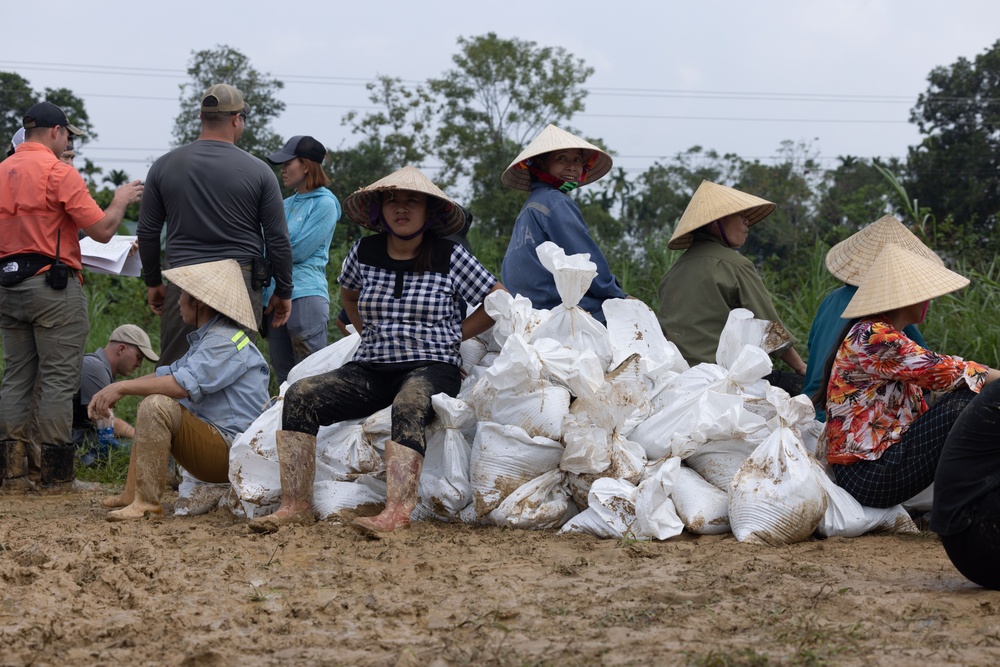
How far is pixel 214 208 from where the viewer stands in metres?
5.17

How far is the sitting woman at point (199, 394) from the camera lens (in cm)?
453

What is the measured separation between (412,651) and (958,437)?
1730 mm

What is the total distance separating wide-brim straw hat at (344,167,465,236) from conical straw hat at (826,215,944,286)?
176cm

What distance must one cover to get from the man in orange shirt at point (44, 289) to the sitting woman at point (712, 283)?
2778 millimetres

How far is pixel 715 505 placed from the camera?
164 inches

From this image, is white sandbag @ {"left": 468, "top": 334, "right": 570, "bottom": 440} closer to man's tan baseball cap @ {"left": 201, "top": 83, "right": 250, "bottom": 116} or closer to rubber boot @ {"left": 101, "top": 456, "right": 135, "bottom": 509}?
rubber boot @ {"left": 101, "top": 456, "right": 135, "bottom": 509}

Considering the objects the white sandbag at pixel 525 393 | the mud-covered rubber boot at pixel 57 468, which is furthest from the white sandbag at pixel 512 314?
the mud-covered rubber boot at pixel 57 468

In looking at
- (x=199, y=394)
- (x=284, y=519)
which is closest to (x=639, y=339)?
(x=284, y=519)

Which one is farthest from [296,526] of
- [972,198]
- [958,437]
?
[972,198]

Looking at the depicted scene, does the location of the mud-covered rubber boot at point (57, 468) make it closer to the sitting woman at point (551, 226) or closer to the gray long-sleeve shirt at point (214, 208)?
the gray long-sleeve shirt at point (214, 208)

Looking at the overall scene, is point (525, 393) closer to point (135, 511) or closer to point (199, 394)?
point (199, 394)

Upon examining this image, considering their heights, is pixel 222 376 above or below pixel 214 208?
below

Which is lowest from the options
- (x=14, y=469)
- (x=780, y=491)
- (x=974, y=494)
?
(x=14, y=469)

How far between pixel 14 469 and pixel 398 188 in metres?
2.70
